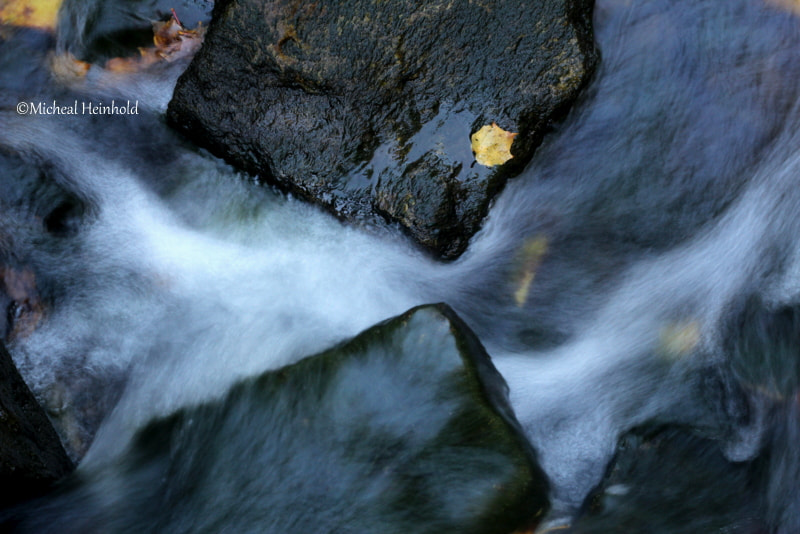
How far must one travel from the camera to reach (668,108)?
328cm

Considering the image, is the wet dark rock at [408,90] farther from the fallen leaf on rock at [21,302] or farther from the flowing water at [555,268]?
the fallen leaf on rock at [21,302]

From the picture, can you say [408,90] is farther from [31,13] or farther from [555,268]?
[31,13]

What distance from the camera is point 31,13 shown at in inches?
150

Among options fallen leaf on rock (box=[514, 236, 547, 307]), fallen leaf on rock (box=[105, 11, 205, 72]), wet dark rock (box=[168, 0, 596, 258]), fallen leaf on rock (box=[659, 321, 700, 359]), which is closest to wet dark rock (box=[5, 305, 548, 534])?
fallen leaf on rock (box=[514, 236, 547, 307])

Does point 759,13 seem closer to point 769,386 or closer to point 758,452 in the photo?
point 769,386

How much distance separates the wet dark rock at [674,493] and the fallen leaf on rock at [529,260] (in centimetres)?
88

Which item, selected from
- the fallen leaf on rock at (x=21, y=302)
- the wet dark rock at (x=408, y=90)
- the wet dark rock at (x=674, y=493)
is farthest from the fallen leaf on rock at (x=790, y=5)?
the fallen leaf on rock at (x=21, y=302)

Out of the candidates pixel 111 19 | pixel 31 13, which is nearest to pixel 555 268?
pixel 111 19

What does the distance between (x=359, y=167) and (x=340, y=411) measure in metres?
1.15

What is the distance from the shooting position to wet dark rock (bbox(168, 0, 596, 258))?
312 centimetres

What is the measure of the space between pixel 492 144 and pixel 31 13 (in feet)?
9.06

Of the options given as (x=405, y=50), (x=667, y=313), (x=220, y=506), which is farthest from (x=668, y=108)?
(x=220, y=506)
